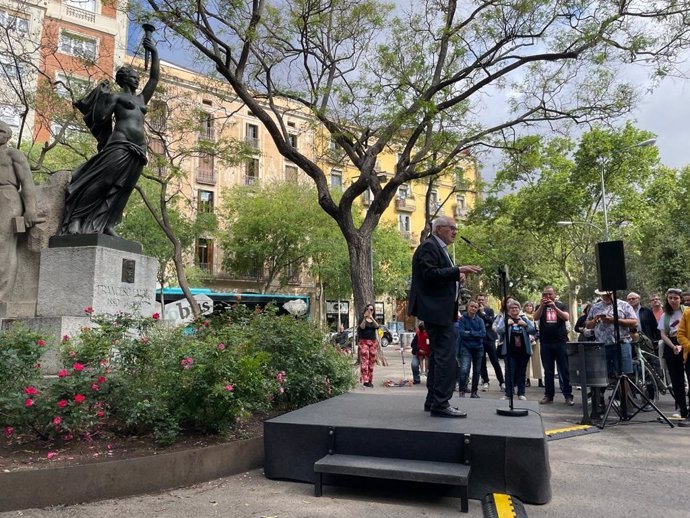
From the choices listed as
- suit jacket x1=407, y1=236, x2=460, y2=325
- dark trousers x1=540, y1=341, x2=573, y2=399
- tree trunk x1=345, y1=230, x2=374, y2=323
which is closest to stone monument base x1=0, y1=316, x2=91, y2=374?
suit jacket x1=407, y1=236, x2=460, y2=325

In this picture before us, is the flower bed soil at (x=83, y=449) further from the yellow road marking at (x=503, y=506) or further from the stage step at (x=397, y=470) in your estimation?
the yellow road marking at (x=503, y=506)

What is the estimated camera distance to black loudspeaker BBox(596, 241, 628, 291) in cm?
816

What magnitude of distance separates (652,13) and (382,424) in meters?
14.1

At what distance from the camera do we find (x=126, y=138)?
7.82 metres

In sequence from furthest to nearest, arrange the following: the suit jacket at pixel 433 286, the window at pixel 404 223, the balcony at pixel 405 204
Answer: the window at pixel 404 223 < the balcony at pixel 405 204 < the suit jacket at pixel 433 286

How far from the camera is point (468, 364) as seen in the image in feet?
36.1

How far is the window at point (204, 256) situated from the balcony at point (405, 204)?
2175 centimetres

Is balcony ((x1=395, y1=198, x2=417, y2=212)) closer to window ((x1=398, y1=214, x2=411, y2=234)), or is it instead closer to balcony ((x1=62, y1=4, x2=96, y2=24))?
window ((x1=398, y1=214, x2=411, y2=234))

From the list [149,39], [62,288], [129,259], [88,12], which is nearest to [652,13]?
[149,39]

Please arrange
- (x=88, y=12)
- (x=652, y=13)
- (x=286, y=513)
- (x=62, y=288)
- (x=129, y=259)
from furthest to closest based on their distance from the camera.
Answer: (x=88, y=12) → (x=652, y=13) → (x=129, y=259) → (x=62, y=288) → (x=286, y=513)

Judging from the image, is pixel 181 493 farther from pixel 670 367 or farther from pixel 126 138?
pixel 670 367

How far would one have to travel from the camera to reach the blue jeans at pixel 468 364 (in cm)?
1080

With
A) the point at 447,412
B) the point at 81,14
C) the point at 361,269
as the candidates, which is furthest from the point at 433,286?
the point at 81,14

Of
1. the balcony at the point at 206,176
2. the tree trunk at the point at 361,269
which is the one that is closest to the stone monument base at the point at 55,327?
the tree trunk at the point at 361,269
